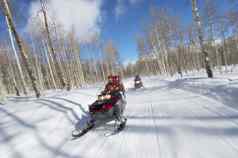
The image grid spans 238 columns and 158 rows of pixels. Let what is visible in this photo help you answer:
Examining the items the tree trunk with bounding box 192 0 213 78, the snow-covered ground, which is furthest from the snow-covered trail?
the tree trunk with bounding box 192 0 213 78

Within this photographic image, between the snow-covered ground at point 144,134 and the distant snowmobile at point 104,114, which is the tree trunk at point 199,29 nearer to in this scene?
the snow-covered ground at point 144,134

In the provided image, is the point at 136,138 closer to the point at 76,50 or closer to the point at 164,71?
the point at 164,71

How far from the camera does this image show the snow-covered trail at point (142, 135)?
386 cm

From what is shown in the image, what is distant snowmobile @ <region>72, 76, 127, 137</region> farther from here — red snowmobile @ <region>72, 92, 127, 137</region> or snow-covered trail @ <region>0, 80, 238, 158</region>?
snow-covered trail @ <region>0, 80, 238, 158</region>

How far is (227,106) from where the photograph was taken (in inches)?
224

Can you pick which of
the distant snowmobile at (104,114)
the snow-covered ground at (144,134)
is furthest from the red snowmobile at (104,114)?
the snow-covered ground at (144,134)

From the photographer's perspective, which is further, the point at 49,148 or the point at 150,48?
the point at 150,48

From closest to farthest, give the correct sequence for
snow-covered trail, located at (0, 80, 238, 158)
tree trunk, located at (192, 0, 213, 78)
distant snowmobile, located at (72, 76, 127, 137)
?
1. snow-covered trail, located at (0, 80, 238, 158)
2. distant snowmobile, located at (72, 76, 127, 137)
3. tree trunk, located at (192, 0, 213, 78)

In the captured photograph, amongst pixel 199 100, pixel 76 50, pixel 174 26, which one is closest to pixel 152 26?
pixel 174 26

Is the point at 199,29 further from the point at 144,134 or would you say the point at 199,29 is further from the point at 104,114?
the point at 144,134

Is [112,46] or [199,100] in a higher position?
[112,46]

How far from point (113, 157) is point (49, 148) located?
2.09m

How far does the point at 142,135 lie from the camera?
4930 mm

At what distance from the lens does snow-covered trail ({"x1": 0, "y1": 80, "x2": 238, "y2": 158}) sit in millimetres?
3855
